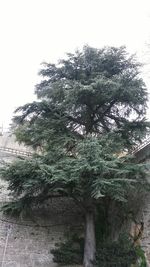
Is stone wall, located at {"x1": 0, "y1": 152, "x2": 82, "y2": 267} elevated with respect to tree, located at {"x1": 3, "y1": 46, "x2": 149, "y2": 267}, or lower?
lower

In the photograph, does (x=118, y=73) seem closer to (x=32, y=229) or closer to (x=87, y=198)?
(x=87, y=198)

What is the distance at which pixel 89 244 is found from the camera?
26.3 ft

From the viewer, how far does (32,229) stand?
9.62 metres

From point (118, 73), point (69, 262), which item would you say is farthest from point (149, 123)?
point (69, 262)

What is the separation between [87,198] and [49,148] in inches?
75.4

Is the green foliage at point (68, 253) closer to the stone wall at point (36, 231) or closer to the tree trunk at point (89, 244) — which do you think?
the tree trunk at point (89, 244)

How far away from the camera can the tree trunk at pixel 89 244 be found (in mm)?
7738

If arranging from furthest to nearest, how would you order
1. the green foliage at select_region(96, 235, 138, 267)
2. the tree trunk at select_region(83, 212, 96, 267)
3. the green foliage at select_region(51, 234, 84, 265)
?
the green foliage at select_region(51, 234, 84, 265) → the tree trunk at select_region(83, 212, 96, 267) → the green foliage at select_region(96, 235, 138, 267)

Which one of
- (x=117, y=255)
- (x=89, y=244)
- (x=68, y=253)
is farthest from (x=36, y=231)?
(x=117, y=255)

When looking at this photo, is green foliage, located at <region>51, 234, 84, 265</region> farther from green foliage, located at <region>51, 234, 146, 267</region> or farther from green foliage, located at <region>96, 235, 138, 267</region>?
green foliage, located at <region>96, 235, 138, 267</region>

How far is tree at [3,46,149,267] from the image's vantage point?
7230mm

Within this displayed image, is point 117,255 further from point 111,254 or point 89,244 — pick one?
point 89,244

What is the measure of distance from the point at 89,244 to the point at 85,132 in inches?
141

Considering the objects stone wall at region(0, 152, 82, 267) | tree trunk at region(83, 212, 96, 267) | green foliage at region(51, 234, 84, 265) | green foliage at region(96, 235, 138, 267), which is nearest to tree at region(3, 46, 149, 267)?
tree trunk at region(83, 212, 96, 267)
